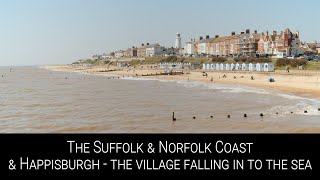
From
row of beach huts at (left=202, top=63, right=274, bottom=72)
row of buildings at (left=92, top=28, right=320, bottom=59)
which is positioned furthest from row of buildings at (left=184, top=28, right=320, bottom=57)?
row of beach huts at (left=202, top=63, right=274, bottom=72)

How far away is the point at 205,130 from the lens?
944 inches

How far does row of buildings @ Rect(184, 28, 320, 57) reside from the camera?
111 m

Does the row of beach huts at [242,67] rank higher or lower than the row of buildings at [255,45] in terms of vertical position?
lower

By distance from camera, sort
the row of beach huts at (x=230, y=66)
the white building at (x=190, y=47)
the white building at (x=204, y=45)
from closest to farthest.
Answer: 1. the row of beach huts at (x=230, y=66)
2. the white building at (x=204, y=45)
3. the white building at (x=190, y=47)

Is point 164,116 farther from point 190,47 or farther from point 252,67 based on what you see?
point 190,47

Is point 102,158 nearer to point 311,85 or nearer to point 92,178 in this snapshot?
point 92,178

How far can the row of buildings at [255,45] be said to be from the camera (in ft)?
364

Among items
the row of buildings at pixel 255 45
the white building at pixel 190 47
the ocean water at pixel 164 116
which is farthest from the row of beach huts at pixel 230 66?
the white building at pixel 190 47

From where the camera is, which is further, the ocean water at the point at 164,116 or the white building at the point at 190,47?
the white building at the point at 190,47

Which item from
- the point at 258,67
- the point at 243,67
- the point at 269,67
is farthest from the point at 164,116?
the point at 243,67

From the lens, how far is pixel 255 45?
130m

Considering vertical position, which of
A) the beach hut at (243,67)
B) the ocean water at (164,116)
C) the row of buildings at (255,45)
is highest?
the row of buildings at (255,45)

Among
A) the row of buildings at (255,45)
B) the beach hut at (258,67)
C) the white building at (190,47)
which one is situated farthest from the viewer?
the white building at (190,47)

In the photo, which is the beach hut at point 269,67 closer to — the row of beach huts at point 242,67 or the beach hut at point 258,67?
the row of beach huts at point 242,67
